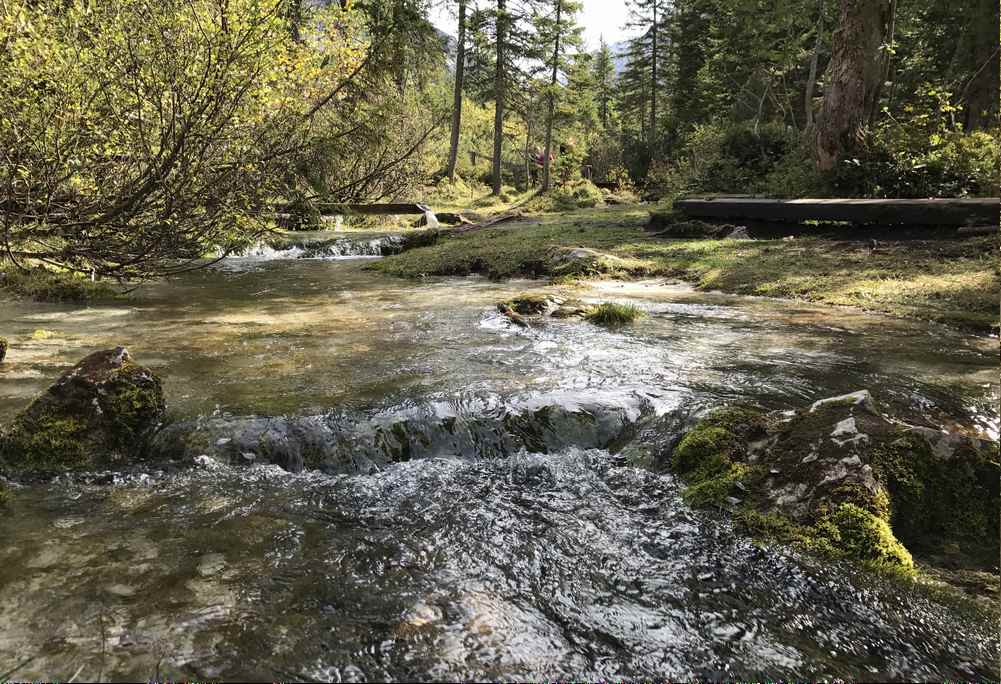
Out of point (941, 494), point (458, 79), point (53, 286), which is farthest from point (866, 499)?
point (458, 79)

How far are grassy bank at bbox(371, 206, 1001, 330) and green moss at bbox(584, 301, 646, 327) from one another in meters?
2.70

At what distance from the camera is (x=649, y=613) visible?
113 inches

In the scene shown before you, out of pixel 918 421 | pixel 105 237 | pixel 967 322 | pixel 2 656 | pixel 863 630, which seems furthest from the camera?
pixel 967 322

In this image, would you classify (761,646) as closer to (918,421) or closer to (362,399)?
(918,421)

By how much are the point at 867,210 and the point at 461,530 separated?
37.3ft

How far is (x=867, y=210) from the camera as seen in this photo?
1161 cm

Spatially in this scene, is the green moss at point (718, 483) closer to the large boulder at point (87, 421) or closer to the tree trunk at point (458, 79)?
the large boulder at point (87, 421)

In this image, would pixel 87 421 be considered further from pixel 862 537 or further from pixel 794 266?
pixel 794 266

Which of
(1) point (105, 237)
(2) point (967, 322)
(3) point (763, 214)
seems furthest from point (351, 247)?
(2) point (967, 322)

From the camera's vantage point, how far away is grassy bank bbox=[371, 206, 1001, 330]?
7961 millimetres

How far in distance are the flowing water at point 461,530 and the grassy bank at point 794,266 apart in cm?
120

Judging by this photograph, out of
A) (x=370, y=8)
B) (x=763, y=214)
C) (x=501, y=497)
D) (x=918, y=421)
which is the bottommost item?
(x=501, y=497)

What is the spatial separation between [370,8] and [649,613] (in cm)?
605

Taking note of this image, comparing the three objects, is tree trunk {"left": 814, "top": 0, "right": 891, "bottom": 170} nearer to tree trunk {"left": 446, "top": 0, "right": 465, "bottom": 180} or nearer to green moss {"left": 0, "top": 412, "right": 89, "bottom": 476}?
green moss {"left": 0, "top": 412, "right": 89, "bottom": 476}
